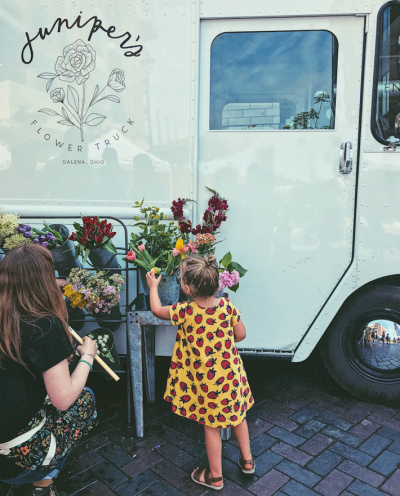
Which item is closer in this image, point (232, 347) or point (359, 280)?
point (232, 347)

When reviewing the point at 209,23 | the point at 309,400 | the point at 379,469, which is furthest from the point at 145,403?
the point at 209,23

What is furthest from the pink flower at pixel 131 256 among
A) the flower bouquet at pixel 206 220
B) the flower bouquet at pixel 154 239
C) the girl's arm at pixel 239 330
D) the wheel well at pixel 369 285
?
the wheel well at pixel 369 285

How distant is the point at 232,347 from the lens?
2.12 metres

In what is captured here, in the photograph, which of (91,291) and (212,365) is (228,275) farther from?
(91,291)

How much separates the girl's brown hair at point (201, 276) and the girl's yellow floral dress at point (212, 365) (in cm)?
12

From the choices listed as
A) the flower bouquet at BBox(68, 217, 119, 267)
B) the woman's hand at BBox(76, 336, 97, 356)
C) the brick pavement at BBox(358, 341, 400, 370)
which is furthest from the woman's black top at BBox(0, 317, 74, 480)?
the brick pavement at BBox(358, 341, 400, 370)

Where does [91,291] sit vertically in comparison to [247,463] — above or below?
above

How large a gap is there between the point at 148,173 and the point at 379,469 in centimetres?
235

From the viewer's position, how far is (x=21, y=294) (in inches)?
65.6

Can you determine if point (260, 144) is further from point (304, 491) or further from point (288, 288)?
point (304, 491)

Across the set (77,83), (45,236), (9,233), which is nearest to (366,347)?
(45,236)

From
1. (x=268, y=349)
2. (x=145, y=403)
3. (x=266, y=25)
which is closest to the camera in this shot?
(x=266, y=25)

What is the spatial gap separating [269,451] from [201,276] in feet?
4.30

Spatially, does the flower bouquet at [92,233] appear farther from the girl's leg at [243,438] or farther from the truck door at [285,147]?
the girl's leg at [243,438]
